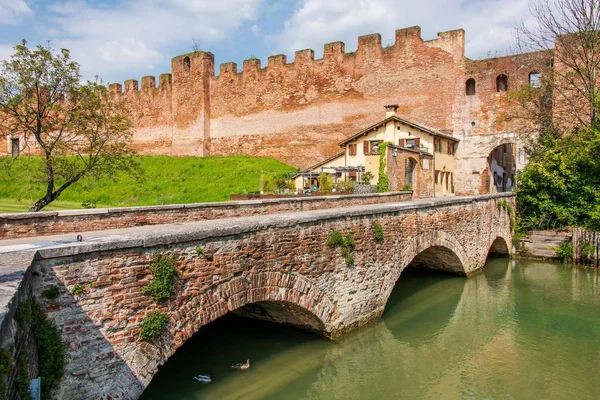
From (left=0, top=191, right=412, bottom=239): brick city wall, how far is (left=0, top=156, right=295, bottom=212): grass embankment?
40.8ft

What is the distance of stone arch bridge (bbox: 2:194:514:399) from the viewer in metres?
4.95

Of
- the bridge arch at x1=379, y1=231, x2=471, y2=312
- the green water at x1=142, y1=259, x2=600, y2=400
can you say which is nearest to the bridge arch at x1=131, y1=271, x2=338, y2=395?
the green water at x1=142, y1=259, x2=600, y2=400

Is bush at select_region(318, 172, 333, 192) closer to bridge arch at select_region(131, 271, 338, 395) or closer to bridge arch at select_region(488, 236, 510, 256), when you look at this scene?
bridge arch at select_region(488, 236, 510, 256)

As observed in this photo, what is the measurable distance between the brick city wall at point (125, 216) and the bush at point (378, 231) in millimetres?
4664

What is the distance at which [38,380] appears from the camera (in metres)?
4.07

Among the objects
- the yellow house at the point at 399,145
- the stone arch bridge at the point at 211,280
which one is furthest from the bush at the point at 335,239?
the yellow house at the point at 399,145

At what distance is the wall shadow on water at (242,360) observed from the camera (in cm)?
780

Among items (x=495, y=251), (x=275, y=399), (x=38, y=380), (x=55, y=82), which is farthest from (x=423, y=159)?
(x=38, y=380)

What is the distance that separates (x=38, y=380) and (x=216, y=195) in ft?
Result: 77.6

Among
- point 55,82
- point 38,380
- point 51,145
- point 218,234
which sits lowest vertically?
point 38,380

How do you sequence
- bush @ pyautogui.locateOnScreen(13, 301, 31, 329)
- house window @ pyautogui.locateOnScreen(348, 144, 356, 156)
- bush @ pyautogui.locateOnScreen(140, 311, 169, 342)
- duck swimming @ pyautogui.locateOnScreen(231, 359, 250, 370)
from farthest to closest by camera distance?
house window @ pyautogui.locateOnScreen(348, 144, 356, 156) → duck swimming @ pyautogui.locateOnScreen(231, 359, 250, 370) → bush @ pyautogui.locateOnScreen(140, 311, 169, 342) → bush @ pyautogui.locateOnScreen(13, 301, 31, 329)

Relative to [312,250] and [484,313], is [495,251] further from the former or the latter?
[312,250]

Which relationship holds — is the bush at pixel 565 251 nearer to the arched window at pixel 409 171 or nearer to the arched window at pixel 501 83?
the arched window at pixel 409 171

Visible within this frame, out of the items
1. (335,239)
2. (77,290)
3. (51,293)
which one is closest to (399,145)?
(335,239)
